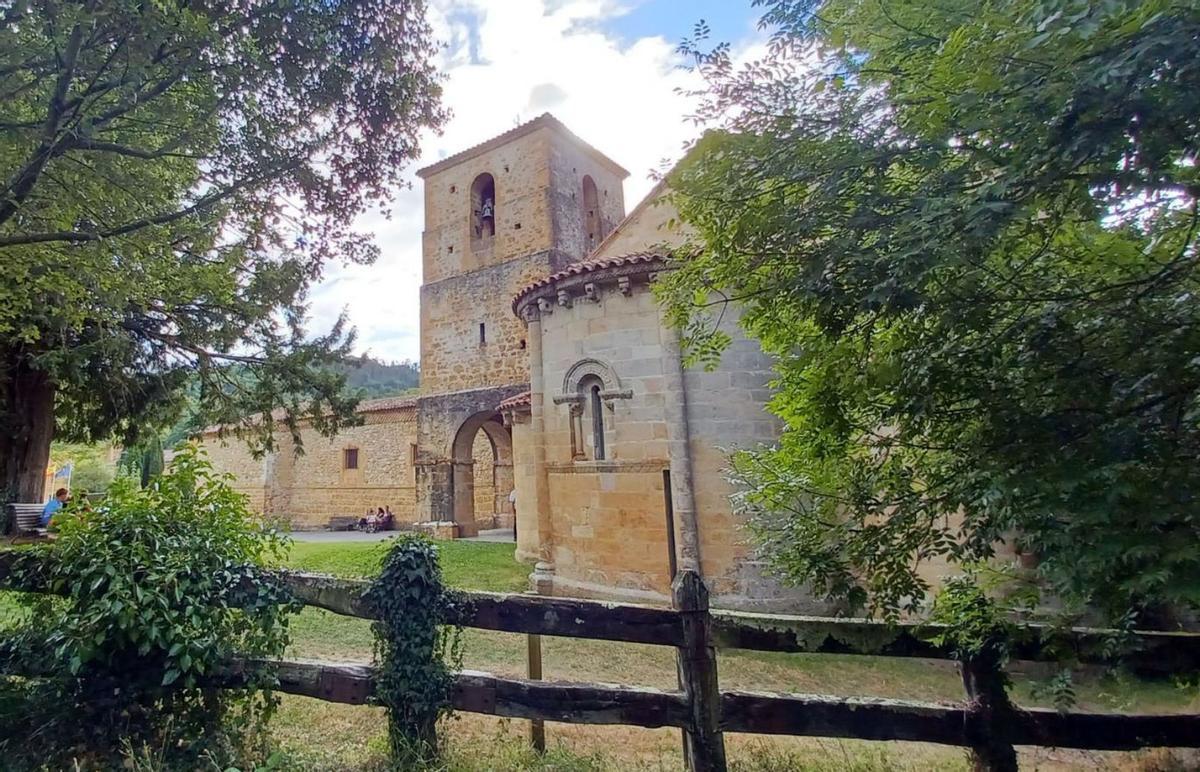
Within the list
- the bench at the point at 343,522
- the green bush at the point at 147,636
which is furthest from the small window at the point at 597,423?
the bench at the point at 343,522

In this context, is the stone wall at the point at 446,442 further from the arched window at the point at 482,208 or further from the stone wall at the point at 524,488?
the stone wall at the point at 524,488

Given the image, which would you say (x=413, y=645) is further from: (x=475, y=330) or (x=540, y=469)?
(x=475, y=330)

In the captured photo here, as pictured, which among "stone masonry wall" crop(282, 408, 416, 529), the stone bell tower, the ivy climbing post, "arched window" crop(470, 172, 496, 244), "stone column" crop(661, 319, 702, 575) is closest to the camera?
the ivy climbing post

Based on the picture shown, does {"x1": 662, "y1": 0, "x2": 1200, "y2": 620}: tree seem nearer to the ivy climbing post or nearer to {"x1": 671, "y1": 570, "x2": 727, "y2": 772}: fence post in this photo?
{"x1": 671, "y1": 570, "x2": 727, "y2": 772}: fence post

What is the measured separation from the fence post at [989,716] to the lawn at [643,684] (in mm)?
384

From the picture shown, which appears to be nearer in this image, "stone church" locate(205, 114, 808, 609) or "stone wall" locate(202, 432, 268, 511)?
"stone church" locate(205, 114, 808, 609)

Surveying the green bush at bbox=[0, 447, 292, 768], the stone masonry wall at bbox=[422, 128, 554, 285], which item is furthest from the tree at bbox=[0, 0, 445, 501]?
the stone masonry wall at bbox=[422, 128, 554, 285]

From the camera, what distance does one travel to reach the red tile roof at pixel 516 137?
18922 mm

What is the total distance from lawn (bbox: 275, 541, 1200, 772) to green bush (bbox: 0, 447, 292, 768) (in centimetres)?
51

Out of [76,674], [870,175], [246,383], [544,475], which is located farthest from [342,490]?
[870,175]

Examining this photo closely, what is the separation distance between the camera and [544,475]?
9414mm

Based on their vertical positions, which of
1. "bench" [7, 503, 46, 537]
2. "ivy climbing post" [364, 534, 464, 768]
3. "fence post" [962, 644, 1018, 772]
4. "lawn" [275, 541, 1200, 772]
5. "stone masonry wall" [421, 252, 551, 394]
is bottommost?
"lawn" [275, 541, 1200, 772]

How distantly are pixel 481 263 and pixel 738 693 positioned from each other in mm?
18182

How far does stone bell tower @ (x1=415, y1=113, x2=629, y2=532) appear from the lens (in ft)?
60.5
